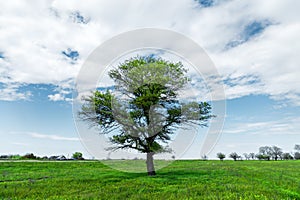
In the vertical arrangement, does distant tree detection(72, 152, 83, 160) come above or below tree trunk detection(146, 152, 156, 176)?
above

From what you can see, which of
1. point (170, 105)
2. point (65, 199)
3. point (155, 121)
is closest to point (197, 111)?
point (170, 105)

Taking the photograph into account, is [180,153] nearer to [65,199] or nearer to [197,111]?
[197,111]

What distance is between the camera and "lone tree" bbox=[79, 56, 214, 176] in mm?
21625

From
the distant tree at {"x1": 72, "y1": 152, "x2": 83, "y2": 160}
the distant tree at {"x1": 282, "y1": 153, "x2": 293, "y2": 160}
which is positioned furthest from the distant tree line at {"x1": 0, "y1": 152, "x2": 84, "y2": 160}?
the distant tree at {"x1": 282, "y1": 153, "x2": 293, "y2": 160}

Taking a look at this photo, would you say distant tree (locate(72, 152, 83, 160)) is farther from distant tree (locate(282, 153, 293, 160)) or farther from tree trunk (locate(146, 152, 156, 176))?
distant tree (locate(282, 153, 293, 160))

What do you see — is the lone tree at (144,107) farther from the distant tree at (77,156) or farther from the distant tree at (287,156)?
the distant tree at (287,156)

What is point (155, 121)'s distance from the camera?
866 inches

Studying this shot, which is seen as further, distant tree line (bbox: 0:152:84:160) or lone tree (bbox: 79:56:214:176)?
distant tree line (bbox: 0:152:84:160)

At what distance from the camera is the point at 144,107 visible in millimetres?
21938

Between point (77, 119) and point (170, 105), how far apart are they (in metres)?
8.65

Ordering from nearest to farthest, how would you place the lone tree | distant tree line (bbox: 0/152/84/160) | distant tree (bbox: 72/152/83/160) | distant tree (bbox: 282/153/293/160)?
the lone tree → distant tree line (bbox: 0/152/84/160) → distant tree (bbox: 72/152/83/160) → distant tree (bbox: 282/153/293/160)

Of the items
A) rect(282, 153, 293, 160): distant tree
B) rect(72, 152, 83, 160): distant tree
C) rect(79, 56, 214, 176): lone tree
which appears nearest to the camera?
rect(79, 56, 214, 176): lone tree

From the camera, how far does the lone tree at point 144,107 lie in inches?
851

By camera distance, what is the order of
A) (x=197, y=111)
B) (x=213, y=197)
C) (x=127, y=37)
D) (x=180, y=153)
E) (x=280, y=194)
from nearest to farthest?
(x=213, y=197)
(x=280, y=194)
(x=127, y=37)
(x=180, y=153)
(x=197, y=111)
